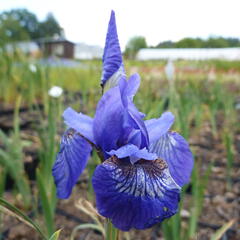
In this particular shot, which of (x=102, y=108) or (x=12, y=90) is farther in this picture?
(x=12, y=90)

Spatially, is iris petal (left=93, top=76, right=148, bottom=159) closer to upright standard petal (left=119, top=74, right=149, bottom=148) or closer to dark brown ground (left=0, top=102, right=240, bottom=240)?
upright standard petal (left=119, top=74, right=149, bottom=148)

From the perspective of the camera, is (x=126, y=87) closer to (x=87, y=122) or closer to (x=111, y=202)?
(x=87, y=122)

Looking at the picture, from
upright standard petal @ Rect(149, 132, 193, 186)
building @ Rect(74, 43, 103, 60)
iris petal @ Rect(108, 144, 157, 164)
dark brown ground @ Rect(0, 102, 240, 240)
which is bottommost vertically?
dark brown ground @ Rect(0, 102, 240, 240)

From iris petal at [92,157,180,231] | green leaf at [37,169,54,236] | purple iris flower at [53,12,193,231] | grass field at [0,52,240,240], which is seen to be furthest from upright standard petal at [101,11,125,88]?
green leaf at [37,169,54,236]

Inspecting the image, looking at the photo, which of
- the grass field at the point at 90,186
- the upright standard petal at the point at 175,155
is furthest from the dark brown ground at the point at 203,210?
the upright standard petal at the point at 175,155

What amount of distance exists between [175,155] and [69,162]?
238 mm

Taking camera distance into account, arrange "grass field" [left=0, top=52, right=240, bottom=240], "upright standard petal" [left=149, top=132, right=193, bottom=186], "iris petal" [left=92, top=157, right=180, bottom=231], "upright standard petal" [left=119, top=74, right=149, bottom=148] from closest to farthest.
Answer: "iris petal" [left=92, top=157, right=180, bottom=231] < "upright standard petal" [left=119, top=74, right=149, bottom=148] < "upright standard petal" [left=149, top=132, right=193, bottom=186] < "grass field" [left=0, top=52, right=240, bottom=240]

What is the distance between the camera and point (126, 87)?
777mm

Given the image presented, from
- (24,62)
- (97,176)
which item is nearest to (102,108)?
(97,176)

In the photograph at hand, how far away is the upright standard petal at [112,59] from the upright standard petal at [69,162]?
0.47ft

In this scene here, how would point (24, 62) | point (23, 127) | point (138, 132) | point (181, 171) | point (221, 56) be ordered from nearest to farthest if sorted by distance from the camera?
1. point (138, 132)
2. point (181, 171)
3. point (23, 127)
4. point (24, 62)
5. point (221, 56)

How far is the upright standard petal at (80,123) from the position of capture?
0.77 m

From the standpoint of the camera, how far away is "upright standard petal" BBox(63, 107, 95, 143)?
0.77 m

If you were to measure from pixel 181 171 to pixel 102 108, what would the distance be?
0.77 feet
